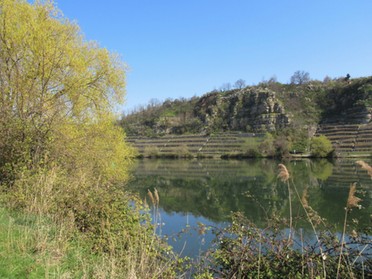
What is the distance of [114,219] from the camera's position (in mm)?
8781

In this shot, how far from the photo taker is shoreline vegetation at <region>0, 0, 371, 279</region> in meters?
6.23

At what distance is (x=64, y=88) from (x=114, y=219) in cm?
1075

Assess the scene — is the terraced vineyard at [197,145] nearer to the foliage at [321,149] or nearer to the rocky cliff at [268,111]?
the rocky cliff at [268,111]

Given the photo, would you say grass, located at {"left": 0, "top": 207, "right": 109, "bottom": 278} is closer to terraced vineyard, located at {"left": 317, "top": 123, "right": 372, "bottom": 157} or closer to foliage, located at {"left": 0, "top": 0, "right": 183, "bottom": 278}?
foliage, located at {"left": 0, "top": 0, "right": 183, "bottom": 278}

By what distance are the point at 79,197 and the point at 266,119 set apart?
144725 mm

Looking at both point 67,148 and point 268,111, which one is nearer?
point 67,148

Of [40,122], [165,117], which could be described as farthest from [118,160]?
[165,117]

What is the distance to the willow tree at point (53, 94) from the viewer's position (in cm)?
1256

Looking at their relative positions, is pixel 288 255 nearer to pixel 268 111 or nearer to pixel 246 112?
pixel 268 111

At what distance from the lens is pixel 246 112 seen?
16475cm

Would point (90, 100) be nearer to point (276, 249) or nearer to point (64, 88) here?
point (64, 88)

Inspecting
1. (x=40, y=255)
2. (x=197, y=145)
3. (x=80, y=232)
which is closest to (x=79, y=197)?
(x=80, y=232)

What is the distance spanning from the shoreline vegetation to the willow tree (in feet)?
0.15

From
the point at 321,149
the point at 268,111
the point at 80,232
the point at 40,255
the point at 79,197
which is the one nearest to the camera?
the point at 40,255
